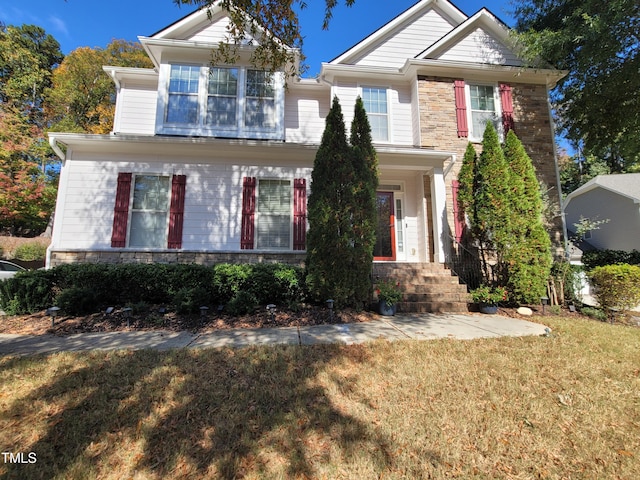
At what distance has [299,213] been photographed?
24.8 ft

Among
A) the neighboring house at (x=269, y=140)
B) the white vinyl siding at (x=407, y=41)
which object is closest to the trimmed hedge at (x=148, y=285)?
the neighboring house at (x=269, y=140)

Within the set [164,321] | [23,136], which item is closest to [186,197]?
[164,321]

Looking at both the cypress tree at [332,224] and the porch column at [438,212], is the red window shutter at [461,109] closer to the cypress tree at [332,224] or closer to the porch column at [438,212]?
the porch column at [438,212]

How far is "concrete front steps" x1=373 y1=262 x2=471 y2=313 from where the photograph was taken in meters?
6.00

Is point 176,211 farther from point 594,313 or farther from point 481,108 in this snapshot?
point 594,313

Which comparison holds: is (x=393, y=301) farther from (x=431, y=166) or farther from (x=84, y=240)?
(x=84, y=240)

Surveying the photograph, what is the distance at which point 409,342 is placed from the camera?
388cm

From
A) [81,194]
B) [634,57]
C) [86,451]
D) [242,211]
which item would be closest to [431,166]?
[242,211]

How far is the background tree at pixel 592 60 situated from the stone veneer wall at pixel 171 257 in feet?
30.4

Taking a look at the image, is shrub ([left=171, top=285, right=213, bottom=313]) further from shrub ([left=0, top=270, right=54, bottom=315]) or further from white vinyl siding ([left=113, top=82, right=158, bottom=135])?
white vinyl siding ([left=113, top=82, right=158, bottom=135])

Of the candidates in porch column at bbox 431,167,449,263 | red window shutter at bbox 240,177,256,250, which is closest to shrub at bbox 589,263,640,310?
porch column at bbox 431,167,449,263

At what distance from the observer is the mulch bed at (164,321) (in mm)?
4711

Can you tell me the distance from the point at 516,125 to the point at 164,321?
1071 centimetres

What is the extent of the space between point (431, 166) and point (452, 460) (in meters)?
7.18
